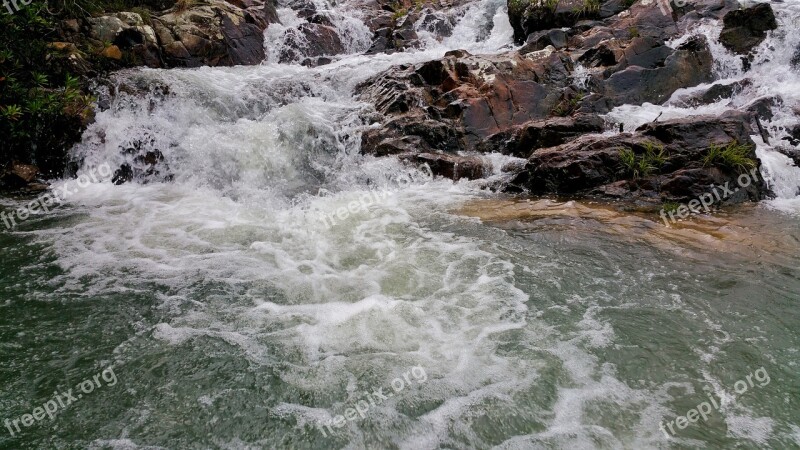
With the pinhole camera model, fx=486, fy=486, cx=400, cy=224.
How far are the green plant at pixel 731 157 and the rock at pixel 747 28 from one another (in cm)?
506

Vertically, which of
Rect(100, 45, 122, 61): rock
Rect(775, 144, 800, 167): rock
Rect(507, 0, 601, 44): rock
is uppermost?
Rect(507, 0, 601, 44): rock

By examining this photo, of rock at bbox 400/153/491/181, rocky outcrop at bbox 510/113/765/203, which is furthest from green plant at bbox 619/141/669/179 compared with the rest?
rock at bbox 400/153/491/181

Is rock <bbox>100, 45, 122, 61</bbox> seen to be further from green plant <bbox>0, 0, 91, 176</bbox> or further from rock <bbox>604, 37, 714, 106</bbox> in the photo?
rock <bbox>604, 37, 714, 106</bbox>

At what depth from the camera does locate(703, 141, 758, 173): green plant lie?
7246 millimetres

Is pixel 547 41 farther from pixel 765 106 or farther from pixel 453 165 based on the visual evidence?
pixel 453 165

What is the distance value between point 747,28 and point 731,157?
5.94m

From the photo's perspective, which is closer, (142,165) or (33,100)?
(33,100)

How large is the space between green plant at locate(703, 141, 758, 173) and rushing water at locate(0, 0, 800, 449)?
2.41 feet

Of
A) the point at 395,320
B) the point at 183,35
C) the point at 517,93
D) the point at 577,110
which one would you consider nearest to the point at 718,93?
the point at 577,110

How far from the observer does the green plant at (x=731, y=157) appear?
7246 millimetres

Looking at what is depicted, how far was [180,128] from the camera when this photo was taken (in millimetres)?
9305

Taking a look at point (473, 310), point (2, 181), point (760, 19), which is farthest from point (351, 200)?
point (760, 19)

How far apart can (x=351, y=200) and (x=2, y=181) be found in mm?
5583

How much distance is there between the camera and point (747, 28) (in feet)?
36.3
